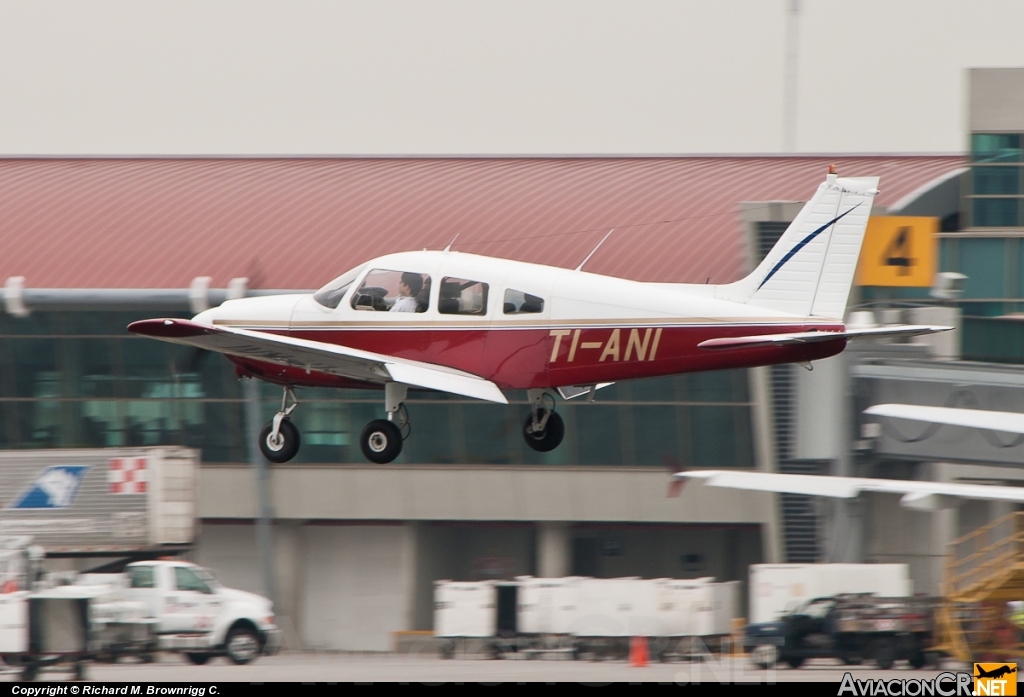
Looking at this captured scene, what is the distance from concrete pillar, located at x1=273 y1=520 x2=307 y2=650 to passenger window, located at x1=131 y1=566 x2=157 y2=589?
627 inches

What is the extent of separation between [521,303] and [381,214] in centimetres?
2446

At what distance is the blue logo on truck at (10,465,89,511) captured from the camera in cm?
2714

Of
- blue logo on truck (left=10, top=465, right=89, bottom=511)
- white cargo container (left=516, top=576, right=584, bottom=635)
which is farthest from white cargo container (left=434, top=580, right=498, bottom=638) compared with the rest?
blue logo on truck (left=10, top=465, right=89, bottom=511)

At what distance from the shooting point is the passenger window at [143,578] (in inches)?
1013

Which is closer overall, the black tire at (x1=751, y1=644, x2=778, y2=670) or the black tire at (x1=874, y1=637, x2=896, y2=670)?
the black tire at (x1=874, y1=637, x2=896, y2=670)

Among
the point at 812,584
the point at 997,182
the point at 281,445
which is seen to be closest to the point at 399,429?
the point at 281,445

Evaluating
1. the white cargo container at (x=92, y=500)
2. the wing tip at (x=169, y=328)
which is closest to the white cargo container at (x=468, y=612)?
the white cargo container at (x=92, y=500)

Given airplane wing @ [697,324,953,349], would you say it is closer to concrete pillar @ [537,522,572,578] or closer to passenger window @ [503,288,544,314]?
passenger window @ [503,288,544,314]

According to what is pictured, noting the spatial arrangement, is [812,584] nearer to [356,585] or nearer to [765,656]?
[765,656]

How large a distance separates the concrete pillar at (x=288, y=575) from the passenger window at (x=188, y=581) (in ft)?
51.1

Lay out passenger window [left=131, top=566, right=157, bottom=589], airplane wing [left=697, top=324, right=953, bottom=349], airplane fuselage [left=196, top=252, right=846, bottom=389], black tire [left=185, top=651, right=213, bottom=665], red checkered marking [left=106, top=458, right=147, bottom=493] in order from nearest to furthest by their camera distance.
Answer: airplane wing [left=697, top=324, right=953, bottom=349] < airplane fuselage [left=196, top=252, right=846, bottom=389] < passenger window [left=131, top=566, right=157, bottom=589] < black tire [left=185, top=651, right=213, bottom=665] < red checkered marking [left=106, top=458, right=147, bottom=493]

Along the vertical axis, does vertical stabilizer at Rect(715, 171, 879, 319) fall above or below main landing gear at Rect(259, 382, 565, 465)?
above

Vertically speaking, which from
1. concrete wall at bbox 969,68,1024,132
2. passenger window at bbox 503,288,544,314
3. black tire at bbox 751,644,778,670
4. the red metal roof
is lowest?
black tire at bbox 751,644,778,670

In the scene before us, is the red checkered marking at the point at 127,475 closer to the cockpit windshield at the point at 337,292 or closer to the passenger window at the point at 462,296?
the cockpit windshield at the point at 337,292
